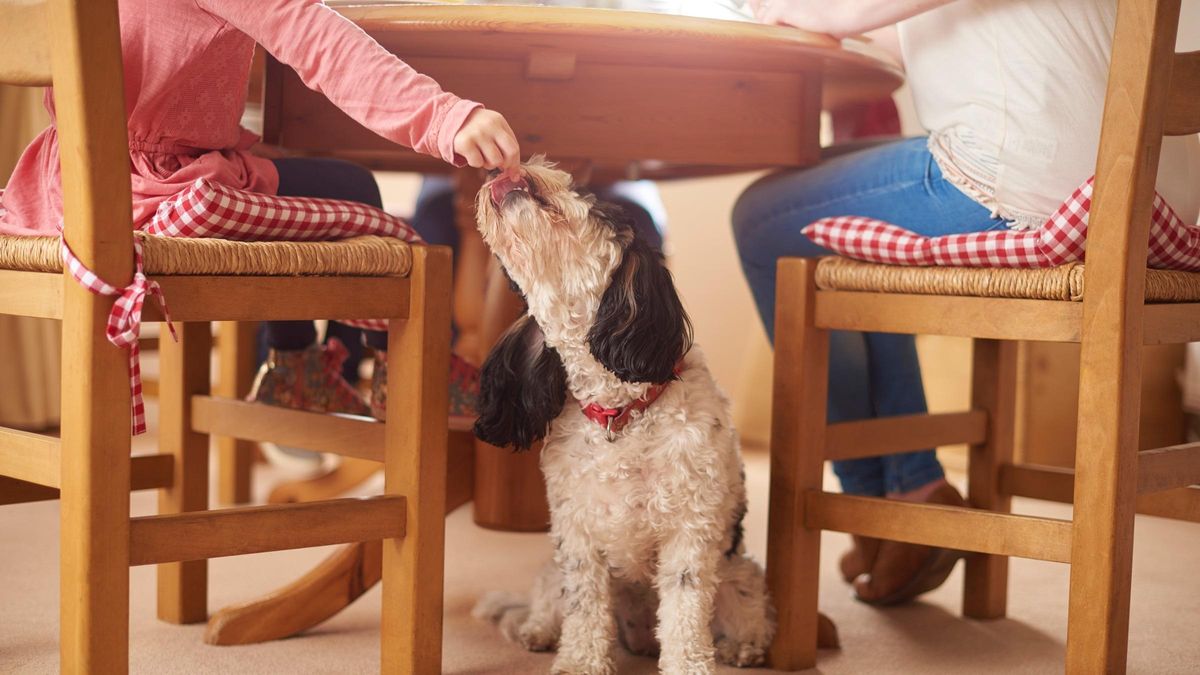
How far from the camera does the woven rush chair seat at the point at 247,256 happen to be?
1195mm

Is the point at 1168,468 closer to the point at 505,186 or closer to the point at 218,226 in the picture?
the point at 505,186

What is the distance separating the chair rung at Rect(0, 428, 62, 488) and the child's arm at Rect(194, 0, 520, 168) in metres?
0.49

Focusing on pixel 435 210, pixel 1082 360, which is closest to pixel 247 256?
pixel 1082 360

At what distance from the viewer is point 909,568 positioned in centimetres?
189

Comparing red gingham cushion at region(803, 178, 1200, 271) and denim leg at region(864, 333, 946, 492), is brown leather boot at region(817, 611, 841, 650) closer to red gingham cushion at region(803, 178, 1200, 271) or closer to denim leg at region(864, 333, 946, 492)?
denim leg at region(864, 333, 946, 492)

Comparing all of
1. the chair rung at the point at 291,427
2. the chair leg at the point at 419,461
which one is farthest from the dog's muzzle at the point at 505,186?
the chair rung at the point at 291,427

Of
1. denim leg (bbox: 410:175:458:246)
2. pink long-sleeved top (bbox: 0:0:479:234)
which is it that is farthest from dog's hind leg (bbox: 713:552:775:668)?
denim leg (bbox: 410:175:458:246)

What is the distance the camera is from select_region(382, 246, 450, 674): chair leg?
1398 mm

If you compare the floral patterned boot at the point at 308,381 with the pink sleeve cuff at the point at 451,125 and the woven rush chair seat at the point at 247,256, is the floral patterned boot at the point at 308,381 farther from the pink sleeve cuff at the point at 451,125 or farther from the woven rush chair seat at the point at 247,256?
the pink sleeve cuff at the point at 451,125

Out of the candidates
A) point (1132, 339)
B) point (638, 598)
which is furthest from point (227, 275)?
point (1132, 339)

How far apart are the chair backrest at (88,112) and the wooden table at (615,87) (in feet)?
1.46

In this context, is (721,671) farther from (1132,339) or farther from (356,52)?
(356,52)

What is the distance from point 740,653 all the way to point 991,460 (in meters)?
0.60

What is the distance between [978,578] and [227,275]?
1312 mm
